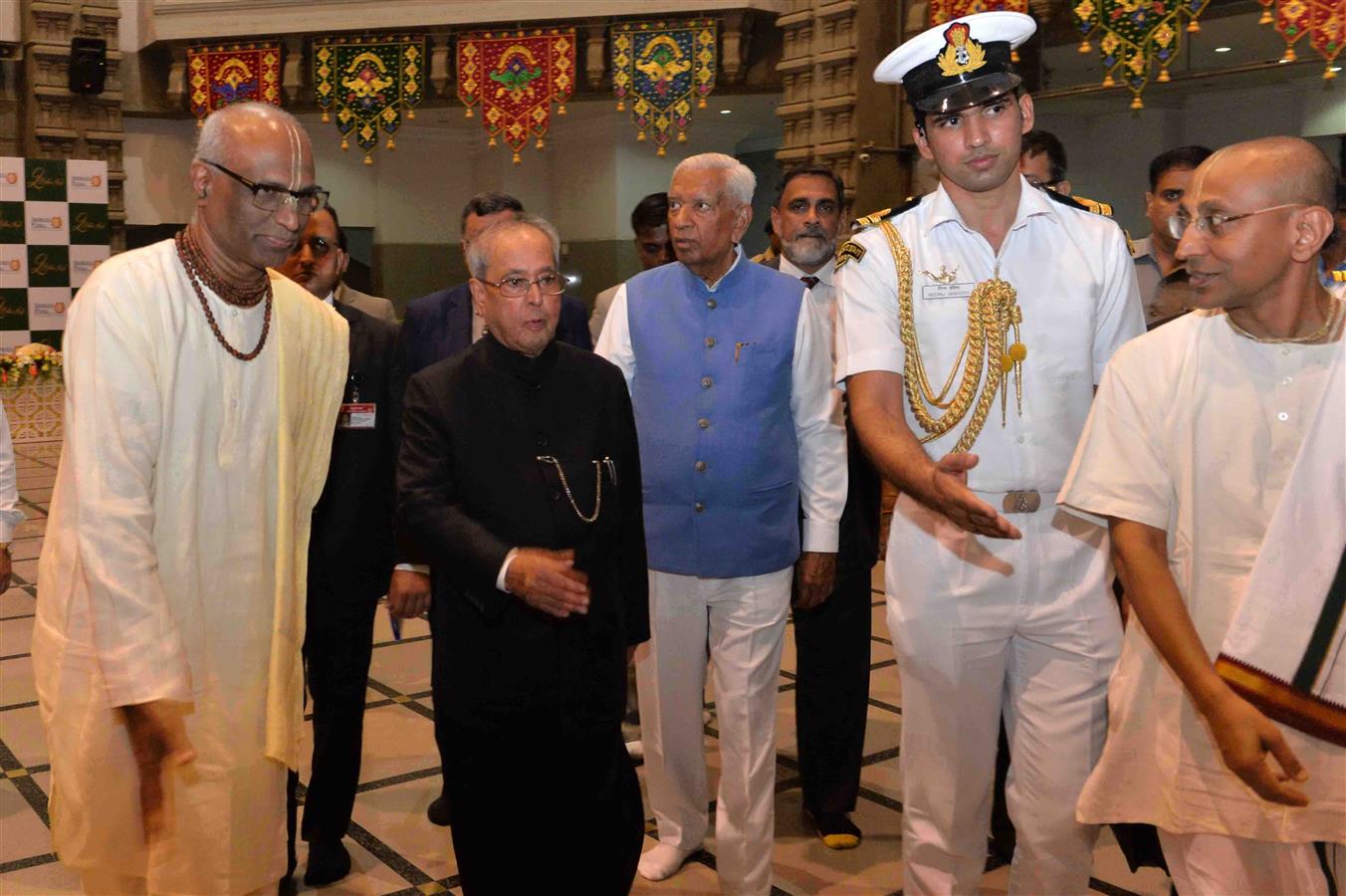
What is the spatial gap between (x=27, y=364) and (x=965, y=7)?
312 inches

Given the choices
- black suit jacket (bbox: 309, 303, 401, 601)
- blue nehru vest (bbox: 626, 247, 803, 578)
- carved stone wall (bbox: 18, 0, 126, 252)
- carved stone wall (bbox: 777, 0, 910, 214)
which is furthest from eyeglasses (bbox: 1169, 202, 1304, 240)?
carved stone wall (bbox: 18, 0, 126, 252)

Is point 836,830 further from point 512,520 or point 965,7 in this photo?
point 965,7

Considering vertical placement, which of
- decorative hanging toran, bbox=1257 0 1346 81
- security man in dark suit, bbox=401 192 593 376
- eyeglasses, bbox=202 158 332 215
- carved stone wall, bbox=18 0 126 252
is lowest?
security man in dark suit, bbox=401 192 593 376

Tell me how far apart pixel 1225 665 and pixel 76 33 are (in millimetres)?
12709

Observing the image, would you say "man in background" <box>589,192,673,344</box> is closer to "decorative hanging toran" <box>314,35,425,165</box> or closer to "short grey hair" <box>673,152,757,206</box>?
"short grey hair" <box>673,152,757,206</box>

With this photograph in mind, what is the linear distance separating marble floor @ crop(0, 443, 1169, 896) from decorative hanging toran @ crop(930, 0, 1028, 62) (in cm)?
460

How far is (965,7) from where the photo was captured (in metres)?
8.49

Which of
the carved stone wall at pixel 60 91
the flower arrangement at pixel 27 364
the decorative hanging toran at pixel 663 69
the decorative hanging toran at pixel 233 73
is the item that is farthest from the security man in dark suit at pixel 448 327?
the carved stone wall at pixel 60 91

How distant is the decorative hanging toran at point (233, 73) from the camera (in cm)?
1198

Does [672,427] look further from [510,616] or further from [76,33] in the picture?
[76,33]

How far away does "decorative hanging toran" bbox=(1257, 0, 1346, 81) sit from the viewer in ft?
21.5

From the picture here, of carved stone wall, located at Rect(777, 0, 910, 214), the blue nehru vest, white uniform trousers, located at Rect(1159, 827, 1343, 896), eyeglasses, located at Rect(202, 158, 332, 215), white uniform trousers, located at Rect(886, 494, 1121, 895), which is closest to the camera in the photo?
white uniform trousers, located at Rect(1159, 827, 1343, 896)

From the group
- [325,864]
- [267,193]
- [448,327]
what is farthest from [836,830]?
[267,193]

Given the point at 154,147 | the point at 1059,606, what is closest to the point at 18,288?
the point at 154,147
